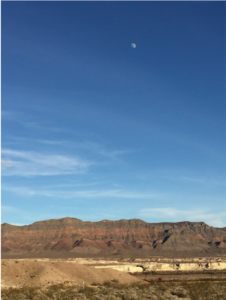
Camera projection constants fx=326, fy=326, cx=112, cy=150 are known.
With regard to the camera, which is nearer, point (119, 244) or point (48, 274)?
point (48, 274)

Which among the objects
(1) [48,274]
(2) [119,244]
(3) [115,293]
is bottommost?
(2) [119,244]

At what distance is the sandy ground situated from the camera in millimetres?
41688

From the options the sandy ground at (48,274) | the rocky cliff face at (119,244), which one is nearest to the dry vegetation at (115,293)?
the sandy ground at (48,274)

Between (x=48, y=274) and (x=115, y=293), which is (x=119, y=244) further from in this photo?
(x=115, y=293)

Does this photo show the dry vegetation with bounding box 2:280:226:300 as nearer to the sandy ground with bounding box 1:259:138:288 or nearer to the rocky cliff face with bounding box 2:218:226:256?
the sandy ground with bounding box 1:259:138:288

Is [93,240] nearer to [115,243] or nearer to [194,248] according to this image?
[115,243]

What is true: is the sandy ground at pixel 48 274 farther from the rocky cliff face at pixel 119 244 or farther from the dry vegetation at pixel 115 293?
the rocky cliff face at pixel 119 244

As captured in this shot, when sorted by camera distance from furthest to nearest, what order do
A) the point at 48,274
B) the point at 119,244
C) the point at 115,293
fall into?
the point at 119,244 → the point at 48,274 → the point at 115,293

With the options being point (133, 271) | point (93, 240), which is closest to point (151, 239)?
point (93, 240)

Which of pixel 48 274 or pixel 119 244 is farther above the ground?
pixel 48 274

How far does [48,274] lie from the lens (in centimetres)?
4406

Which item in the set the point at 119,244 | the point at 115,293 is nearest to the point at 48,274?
the point at 115,293

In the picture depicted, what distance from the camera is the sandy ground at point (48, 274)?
137 feet

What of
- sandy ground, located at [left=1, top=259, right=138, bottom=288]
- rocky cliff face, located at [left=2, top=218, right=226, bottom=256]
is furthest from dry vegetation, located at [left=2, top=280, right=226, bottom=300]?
rocky cliff face, located at [left=2, top=218, right=226, bottom=256]
